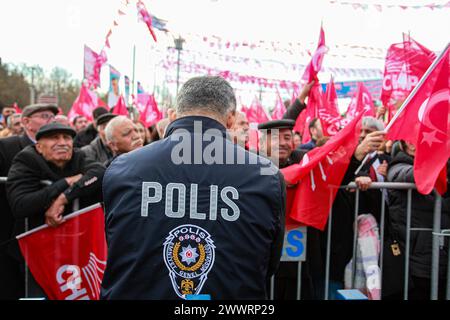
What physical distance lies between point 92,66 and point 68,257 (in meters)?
8.57

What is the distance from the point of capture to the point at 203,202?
1828 mm

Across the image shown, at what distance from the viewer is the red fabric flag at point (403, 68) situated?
545cm

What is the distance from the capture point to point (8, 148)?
4.26 m

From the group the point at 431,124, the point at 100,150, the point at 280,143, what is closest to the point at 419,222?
the point at 431,124

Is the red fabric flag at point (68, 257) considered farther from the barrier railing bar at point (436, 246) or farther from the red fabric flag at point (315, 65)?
the red fabric flag at point (315, 65)

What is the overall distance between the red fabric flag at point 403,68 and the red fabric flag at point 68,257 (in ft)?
13.3

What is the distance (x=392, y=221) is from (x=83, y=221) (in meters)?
2.51

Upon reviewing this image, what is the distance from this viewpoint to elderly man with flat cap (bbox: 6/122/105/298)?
10.9 ft

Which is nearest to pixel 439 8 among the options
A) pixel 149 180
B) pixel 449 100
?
pixel 449 100

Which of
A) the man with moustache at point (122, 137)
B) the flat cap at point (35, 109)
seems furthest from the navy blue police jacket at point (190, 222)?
the flat cap at point (35, 109)

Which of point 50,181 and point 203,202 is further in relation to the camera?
point 50,181

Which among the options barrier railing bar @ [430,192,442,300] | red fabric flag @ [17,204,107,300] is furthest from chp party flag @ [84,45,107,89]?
barrier railing bar @ [430,192,442,300]

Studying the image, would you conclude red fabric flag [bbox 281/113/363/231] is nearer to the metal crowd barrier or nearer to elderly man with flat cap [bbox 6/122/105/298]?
the metal crowd barrier

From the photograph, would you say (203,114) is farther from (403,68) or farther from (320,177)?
(403,68)
